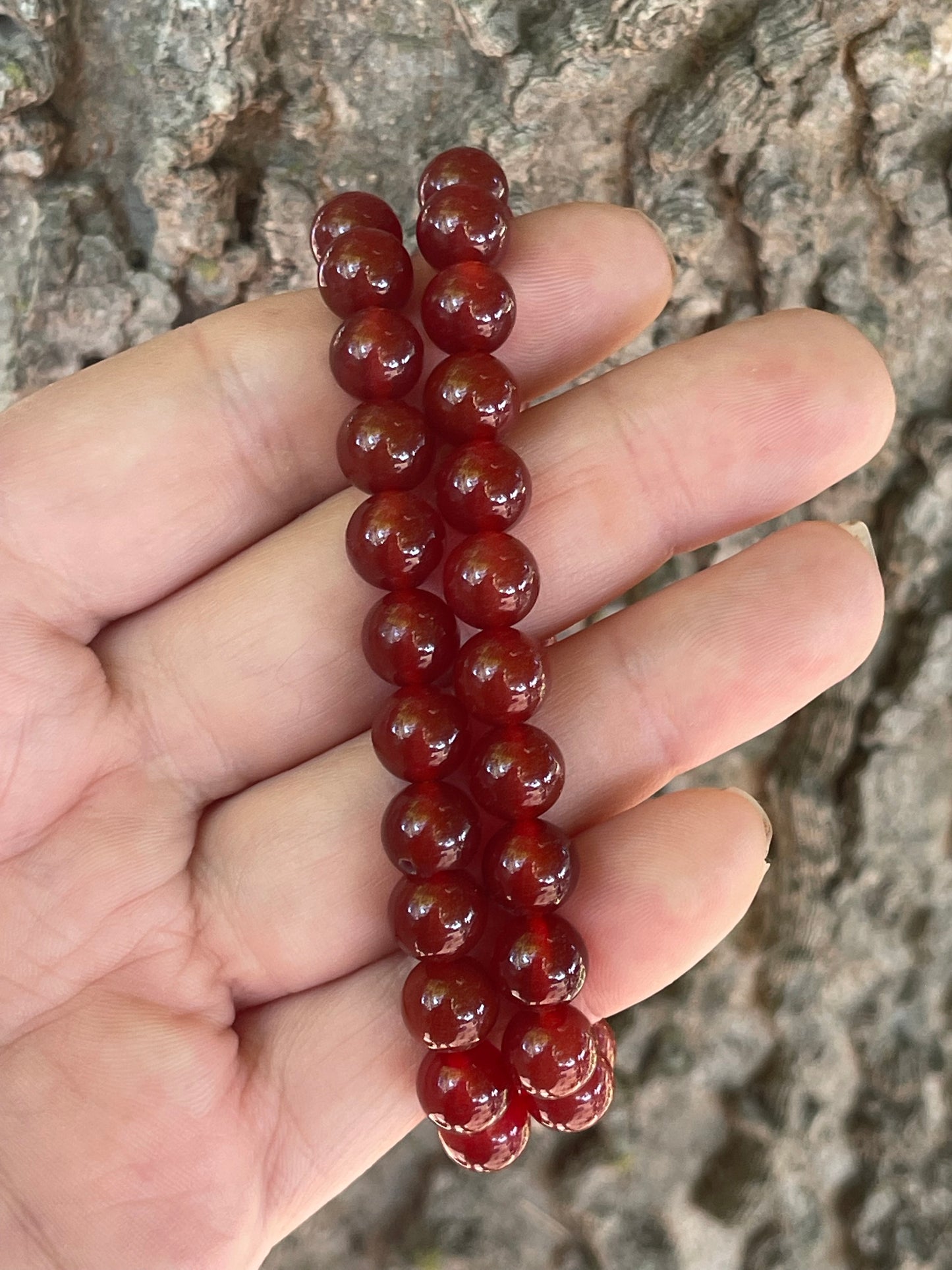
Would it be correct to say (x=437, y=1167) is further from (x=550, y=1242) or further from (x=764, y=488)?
(x=764, y=488)

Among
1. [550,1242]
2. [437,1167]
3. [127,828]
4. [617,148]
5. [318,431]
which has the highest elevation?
[617,148]

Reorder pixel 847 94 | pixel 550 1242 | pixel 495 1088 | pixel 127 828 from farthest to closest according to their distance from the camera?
pixel 550 1242, pixel 847 94, pixel 127 828, pixel 495 1088

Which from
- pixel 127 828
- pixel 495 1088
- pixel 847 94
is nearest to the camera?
pixel 495 1088

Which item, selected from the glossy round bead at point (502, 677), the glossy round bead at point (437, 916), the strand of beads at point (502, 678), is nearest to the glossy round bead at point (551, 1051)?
the strand of beads at point (502, 678)

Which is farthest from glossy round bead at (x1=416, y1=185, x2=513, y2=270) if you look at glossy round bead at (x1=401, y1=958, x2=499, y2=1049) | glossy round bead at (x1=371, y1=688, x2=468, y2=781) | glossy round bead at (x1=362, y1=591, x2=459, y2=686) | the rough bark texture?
glossy round bead at (x1=401, y1=958, x2=499, y2=1049)

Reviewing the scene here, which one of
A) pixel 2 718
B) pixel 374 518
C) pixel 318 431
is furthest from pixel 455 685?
pixel 2 718

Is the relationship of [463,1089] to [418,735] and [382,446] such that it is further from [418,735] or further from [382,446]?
[382,446]

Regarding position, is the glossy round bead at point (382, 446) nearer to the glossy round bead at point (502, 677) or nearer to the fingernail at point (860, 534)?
the glossy round bead at point (502, 677)

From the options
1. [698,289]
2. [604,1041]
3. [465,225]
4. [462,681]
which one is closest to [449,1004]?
[604,1041]
